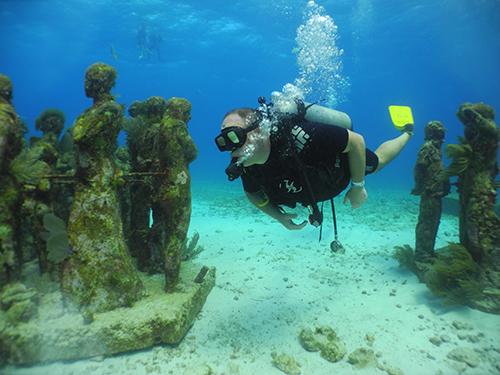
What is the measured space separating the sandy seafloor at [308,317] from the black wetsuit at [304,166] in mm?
2026

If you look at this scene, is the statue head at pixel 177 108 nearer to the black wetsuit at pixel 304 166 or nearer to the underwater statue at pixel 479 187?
the black wetsuit at pixel 304 166

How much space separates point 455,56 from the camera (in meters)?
50.4

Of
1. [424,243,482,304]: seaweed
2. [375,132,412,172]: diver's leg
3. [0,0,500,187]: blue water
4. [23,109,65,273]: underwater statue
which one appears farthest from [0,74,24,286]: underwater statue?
[0,0,500,187]: blue water

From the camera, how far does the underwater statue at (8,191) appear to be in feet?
12.5

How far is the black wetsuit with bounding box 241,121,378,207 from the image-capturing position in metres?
Result: 3.69

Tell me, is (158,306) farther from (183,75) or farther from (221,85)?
(221,85)

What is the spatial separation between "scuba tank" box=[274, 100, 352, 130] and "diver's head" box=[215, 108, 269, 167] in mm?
446

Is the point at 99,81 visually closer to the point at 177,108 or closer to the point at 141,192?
the point at 177,108

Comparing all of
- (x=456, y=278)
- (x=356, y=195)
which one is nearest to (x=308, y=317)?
(x=356, y=195)

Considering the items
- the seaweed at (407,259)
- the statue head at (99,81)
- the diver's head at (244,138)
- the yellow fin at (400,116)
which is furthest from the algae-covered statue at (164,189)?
the seaweed at (407,259)

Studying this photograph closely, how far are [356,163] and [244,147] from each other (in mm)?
1516

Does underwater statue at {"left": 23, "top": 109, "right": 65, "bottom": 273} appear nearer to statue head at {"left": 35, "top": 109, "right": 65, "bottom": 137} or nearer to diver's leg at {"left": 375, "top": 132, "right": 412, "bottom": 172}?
statue head at {"left": 35, "top": 109, "right": 65, "bottom": 137}

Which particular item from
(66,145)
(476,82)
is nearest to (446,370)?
(66,145)

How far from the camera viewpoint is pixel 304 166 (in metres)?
3.82
